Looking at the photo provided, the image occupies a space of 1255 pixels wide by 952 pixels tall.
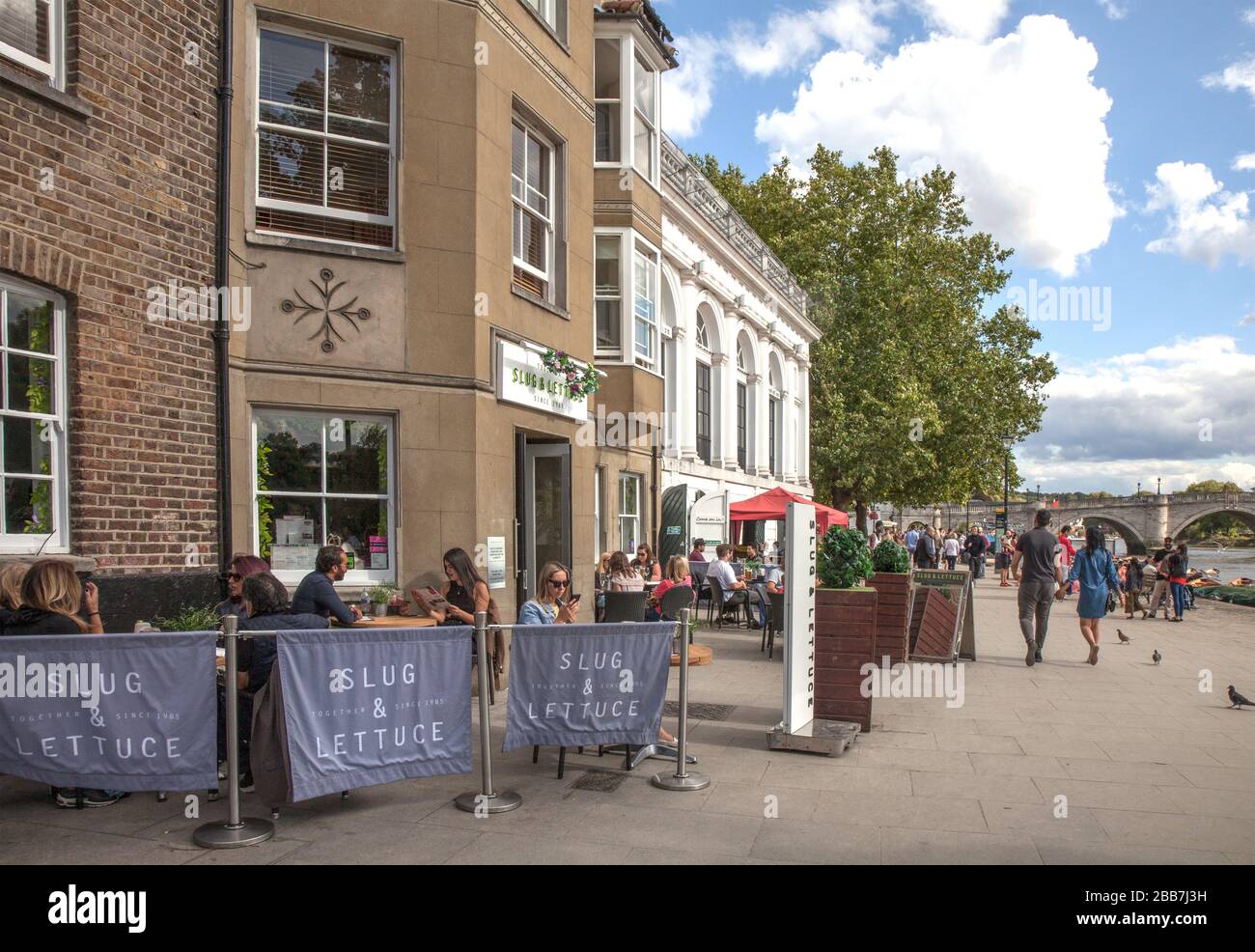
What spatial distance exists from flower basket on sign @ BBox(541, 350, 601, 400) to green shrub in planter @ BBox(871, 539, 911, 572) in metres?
4.34

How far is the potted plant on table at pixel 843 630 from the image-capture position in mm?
7793

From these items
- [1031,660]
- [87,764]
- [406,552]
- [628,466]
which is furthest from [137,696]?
[628,466]

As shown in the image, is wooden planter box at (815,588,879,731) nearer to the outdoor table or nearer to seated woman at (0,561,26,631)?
the outdoor table

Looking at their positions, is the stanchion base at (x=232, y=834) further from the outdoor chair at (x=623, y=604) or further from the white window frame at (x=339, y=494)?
the outdoor chair at (x=623, y=604)

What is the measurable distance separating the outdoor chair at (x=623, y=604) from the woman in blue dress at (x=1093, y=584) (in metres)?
5.60

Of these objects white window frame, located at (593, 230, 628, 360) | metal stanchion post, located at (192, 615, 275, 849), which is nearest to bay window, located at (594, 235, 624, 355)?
white window frame, located at (593, 230, 628, 360)

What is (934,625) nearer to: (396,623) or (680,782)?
(680,782)

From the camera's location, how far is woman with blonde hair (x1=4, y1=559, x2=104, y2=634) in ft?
18.2

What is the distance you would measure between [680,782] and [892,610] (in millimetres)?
4211

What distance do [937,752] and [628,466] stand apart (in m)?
9.77

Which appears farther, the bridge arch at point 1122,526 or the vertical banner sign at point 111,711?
the bridge arch at point 1122,526

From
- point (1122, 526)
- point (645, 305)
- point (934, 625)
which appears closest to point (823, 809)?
point (934, 625)

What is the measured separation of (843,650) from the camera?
7844 mm
